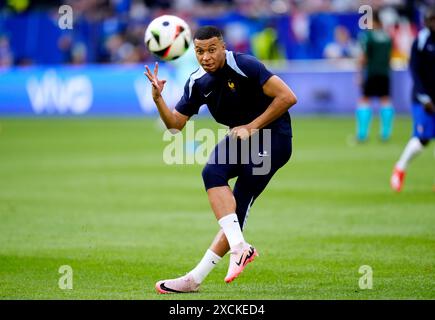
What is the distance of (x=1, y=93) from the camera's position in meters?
34.5

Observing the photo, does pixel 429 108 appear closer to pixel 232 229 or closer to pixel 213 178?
pixel 213 178

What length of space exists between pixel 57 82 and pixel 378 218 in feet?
72.5

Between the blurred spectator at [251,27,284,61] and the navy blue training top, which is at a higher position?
the blurred spectator at [251,27,284,61]

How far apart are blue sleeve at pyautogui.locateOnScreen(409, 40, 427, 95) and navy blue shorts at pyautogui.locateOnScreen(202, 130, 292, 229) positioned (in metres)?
6.83

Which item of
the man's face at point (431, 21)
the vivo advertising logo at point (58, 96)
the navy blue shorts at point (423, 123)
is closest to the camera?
the man's face at point (431, 21)

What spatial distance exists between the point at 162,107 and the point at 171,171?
11.1 m

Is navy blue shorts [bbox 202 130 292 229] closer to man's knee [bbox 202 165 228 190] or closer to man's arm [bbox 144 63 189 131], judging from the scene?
man's knee [bbox 202 165 228 190]

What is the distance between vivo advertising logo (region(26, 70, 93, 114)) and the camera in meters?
33.5

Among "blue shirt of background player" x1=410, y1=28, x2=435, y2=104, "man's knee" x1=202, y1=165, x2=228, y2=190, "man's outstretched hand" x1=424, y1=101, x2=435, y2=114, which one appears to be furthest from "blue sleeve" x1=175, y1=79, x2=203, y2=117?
"blue shirt of background player" x1=410, y1=28, x2=435, y2=104

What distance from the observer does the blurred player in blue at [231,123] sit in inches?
325

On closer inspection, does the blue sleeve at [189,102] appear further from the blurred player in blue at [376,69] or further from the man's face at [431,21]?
the blurred player in blue at [376,69]

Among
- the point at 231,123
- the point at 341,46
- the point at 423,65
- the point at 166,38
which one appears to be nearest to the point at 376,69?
the point at 423,65

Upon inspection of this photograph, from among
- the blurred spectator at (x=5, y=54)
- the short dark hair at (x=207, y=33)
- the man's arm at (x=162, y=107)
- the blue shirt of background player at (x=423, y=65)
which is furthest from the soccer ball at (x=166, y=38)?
the blurred spectator at (x=5, y=54)

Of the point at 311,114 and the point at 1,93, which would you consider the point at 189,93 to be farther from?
the point at 1,93
